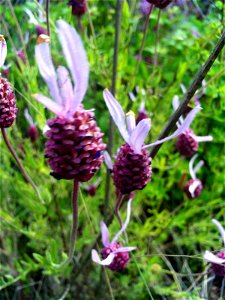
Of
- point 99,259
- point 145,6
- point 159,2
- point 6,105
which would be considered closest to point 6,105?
point 6,105

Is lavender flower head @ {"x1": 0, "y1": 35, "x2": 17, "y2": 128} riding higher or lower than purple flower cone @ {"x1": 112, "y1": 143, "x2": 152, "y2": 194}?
higher

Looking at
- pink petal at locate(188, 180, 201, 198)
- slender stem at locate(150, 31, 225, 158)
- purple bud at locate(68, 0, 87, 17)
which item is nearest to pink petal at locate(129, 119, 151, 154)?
slender stem at locate(150, 31, 225, 158)

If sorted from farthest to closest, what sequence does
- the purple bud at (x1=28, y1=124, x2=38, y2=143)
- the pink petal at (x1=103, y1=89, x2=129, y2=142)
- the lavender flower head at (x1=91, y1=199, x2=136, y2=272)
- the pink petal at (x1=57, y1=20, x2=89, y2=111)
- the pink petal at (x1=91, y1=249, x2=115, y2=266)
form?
the purple bud at (x1=28, y1=124, x2=38, y2=143) < the lavender flower head at (x1=91, y1=199, x2=136, y2=272) < the pink petal at (x1=91, y1=249, x2=115, y2=266) < the pink petal at (x1=103, y1=89, x2=129, y2=142) < the pink petal at (x1=57, y1=20, x2=89, y2=111)

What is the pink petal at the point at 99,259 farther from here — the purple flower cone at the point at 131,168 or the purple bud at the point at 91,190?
the purple bud at the point at 91,190

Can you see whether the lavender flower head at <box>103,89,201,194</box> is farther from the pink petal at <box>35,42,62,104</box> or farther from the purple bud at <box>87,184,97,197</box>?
the purple bud at <box>87,184,97,197</box>

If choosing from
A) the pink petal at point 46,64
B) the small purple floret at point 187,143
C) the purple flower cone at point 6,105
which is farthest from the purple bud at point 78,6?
the pink petal at point 46,64

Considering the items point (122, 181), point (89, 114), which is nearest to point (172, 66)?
point (122, 181)

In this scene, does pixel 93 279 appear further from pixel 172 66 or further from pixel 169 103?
pixel 172 66
